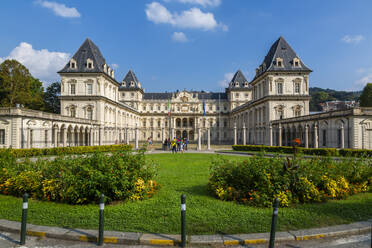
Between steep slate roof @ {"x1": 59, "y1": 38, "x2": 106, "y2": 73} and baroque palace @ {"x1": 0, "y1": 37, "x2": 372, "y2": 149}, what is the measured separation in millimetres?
68

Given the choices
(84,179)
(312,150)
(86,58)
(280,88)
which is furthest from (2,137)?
(280,88)

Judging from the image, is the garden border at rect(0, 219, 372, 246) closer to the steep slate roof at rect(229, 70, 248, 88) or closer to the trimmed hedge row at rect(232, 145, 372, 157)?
the trimmed hedge row at rect(232, 145, 372, 157)

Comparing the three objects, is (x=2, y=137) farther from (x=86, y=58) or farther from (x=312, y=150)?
(x=312, y=150)

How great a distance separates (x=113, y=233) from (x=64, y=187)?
9.63 feet

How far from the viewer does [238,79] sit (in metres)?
77.8

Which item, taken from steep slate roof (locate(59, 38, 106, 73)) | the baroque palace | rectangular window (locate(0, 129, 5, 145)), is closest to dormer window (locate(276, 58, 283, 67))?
the baroque palace

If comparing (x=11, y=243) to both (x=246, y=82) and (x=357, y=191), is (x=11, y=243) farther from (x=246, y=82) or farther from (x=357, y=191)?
(x=246, y=82)

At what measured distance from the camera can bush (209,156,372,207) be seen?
697 cm

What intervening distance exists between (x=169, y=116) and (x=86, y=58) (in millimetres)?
18536

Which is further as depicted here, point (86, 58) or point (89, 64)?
point (86, 58)

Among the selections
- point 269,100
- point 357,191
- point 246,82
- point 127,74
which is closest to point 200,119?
point 246,82

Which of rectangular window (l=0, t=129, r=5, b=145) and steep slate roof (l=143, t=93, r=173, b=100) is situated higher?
steep slate roof (l=143, t=93, r=173, b=100)

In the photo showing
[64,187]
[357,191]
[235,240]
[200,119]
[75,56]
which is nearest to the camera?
[235,240]

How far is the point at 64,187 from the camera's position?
7164 millimetres
